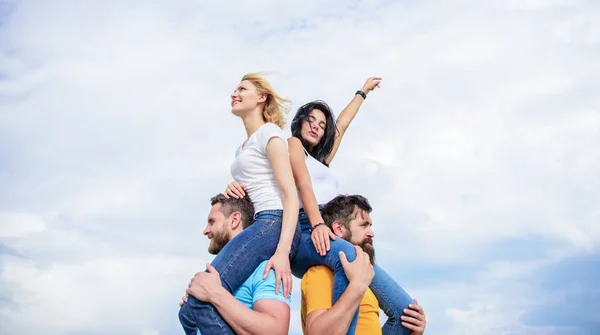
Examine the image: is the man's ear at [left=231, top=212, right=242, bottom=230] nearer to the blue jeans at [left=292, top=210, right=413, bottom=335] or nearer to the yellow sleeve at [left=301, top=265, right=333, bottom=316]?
the blue jeans at [left=292, top=210, right=413, bottom=335]

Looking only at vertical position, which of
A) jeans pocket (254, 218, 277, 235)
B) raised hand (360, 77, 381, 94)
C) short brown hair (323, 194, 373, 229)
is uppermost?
raised hand (360, 77, 381, 94)

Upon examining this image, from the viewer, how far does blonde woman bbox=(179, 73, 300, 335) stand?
5.91 m

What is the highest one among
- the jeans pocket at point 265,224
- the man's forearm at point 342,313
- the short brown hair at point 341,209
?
the short brown hair at point 341,209

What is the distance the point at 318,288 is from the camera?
638 centimetres

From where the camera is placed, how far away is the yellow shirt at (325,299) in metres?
6.36

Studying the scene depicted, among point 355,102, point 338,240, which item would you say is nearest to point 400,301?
point 338,240

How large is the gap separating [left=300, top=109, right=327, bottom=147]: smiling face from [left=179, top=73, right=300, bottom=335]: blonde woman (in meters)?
0.76

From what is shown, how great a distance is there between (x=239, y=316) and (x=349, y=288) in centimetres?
109

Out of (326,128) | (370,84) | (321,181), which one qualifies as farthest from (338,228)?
(370,84)

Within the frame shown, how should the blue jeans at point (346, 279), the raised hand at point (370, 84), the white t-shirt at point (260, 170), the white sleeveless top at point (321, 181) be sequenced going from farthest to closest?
1. the raised hand at point (370, 84)
2. the white sleeveless top at point (321, 181)
3. the white t-shirt at point (260, 170)
4. the blue jeans at point (346, 279)

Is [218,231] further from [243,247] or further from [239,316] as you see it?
[239,316]

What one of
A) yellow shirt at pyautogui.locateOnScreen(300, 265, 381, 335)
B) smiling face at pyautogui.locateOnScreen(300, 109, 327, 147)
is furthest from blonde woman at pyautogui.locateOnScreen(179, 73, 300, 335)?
smiling face at pyautogui.locateOnScreen(300, 109, 327, 147)

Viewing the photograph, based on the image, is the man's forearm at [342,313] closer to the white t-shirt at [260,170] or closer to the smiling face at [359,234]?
the smiling face at [359,234]

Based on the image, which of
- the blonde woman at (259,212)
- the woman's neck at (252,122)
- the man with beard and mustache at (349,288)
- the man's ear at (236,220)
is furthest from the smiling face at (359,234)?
the woman's neck at (252,122)
